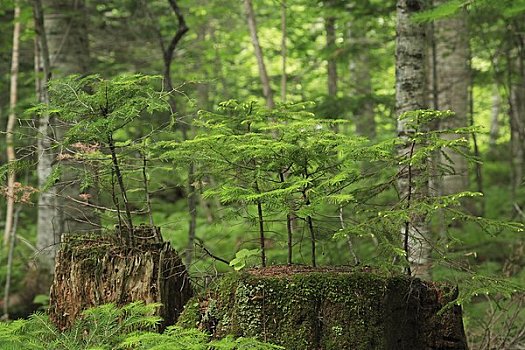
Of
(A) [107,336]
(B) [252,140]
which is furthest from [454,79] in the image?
(A) [107,336]

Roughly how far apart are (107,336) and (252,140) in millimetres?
1527

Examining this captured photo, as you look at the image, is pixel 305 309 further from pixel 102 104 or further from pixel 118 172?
pixel 102 104

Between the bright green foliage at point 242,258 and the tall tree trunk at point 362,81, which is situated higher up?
the tall tree trunk at point 362,81

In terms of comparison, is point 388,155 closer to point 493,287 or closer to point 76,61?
point 493,287

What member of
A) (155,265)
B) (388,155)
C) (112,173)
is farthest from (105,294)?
(388,155)

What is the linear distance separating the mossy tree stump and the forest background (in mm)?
261

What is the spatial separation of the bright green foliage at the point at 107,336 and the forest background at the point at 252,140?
2.46 feet

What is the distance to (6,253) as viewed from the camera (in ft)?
37.1

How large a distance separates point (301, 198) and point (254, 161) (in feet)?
1.56

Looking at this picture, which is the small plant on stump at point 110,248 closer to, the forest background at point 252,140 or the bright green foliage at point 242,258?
the forest background at point 252,140

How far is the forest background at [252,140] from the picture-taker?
15.9ft

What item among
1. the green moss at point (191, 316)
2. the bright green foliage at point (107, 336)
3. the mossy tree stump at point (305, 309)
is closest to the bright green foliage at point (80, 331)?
the bright green foliage at point (107, 336)

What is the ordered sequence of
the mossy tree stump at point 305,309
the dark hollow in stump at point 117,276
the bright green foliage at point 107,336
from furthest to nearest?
the dark hollow in stump at point 117,276, the mossy tree stump at point 305,309, the bright green foliage at point 107,336

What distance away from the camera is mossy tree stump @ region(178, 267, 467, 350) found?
13.9 ft
